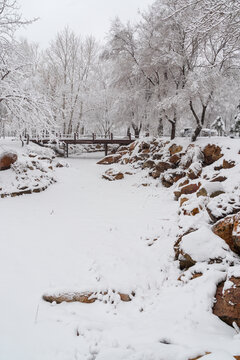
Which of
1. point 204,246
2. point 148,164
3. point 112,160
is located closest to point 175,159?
point 148,164

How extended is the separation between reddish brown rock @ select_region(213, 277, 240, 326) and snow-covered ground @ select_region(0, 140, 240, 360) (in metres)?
0.11

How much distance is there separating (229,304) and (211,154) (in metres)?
8.72

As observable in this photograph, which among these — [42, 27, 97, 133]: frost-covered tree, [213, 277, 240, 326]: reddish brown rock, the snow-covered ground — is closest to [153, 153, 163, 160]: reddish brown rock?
the snow-covered ground

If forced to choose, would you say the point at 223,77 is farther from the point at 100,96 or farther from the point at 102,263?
the point at 100,96

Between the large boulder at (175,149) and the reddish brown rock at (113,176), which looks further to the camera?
the reddish brown rock at (113,176)

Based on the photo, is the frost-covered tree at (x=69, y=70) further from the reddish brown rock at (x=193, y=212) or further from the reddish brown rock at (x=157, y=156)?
the reddish brown rock at (x=193, y=212)

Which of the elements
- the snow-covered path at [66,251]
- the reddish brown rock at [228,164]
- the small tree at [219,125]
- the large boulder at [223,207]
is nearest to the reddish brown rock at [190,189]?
the snow-covered path at [66,251]

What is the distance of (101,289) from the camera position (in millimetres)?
3947

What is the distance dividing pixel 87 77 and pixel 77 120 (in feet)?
22.2

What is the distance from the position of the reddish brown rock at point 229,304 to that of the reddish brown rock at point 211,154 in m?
7.96

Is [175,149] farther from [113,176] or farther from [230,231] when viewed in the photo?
[230,231]

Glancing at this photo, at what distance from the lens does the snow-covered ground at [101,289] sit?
2631 mm

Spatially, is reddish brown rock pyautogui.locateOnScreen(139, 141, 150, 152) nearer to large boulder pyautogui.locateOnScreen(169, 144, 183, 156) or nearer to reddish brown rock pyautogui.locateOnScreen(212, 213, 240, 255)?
large boulder pyautogui.locateOnScreen(169, 144, 183, 156)

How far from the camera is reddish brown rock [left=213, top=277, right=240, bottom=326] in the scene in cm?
296
